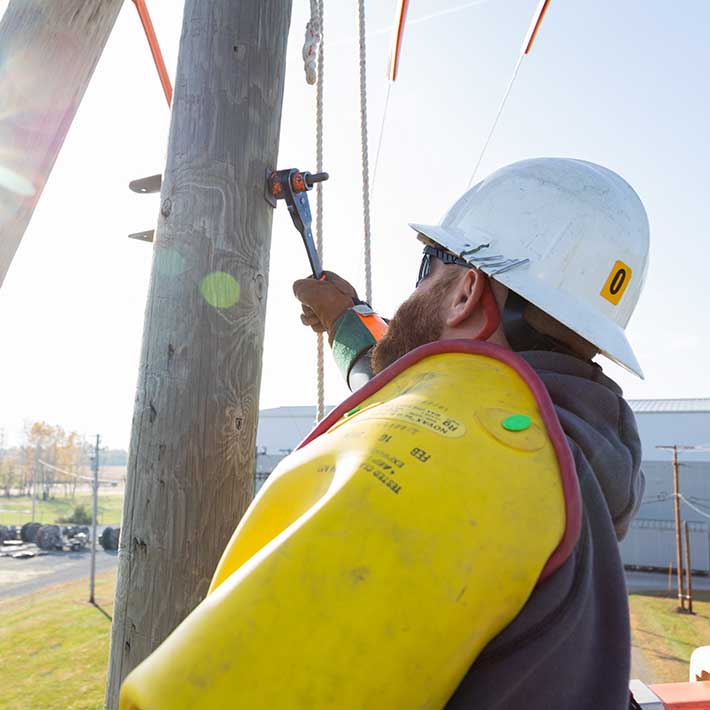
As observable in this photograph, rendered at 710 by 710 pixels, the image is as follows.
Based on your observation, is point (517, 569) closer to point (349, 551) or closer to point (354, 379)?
point (349, 551)

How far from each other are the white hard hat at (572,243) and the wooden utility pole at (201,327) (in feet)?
1.96

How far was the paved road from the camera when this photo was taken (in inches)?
1187

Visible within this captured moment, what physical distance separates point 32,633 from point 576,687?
27750 mm

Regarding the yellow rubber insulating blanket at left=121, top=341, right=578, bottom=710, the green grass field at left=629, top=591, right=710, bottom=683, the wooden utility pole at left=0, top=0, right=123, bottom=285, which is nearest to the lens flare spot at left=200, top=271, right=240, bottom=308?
the wooden utility pole at left=0, top=0, right=123, bottom=285

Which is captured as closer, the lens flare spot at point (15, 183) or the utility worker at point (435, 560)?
the utility worker at point (435, 560)

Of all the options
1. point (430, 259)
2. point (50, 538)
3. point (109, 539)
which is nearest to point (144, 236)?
point (430, 259)

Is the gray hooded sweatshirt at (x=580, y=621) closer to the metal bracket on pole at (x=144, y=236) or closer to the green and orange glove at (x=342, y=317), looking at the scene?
the green and orange glove at (x=342, y=317)

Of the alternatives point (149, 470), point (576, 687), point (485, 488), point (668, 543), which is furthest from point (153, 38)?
point (668, 543)

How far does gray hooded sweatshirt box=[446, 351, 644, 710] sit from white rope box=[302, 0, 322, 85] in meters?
1.84

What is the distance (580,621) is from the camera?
2.75 ft

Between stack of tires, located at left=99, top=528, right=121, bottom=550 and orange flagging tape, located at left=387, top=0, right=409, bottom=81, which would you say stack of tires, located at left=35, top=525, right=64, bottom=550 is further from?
orange flagging tape, located at left=387, top=0, right=409, bottom=81

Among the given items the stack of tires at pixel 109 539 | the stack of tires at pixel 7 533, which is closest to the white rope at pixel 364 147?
the stack of tires at pixel 109 539

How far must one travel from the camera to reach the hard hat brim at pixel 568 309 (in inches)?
55.2

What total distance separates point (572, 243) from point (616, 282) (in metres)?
0.17
